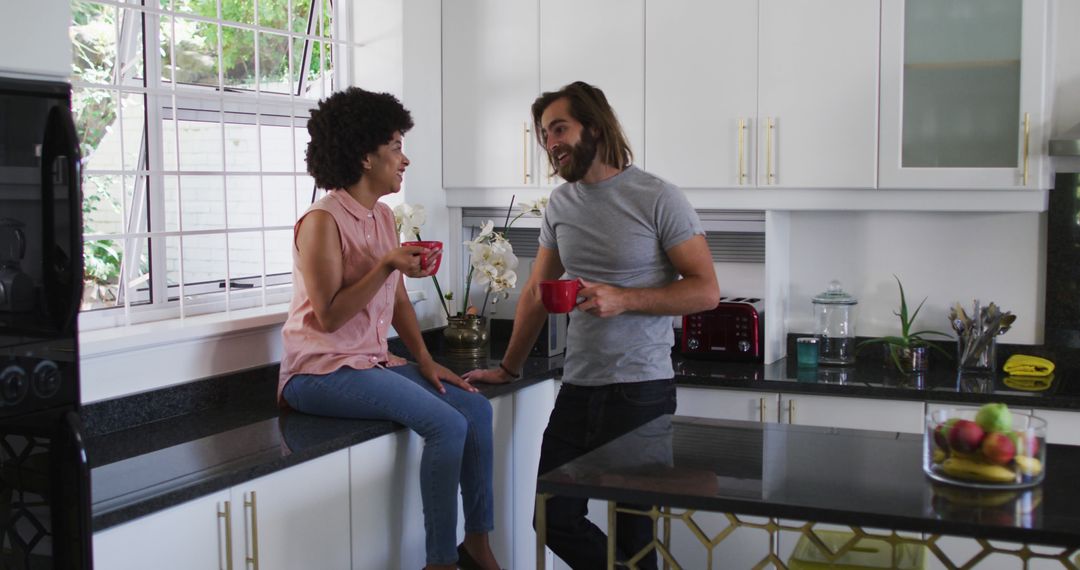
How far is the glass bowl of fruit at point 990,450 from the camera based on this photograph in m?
1.83

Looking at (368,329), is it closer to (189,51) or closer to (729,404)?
(189,51)

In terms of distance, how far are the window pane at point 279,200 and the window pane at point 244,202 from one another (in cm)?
5

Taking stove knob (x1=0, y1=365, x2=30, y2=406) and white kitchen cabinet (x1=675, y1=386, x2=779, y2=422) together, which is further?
white kitchen cabinet (x1=675, y1=386, x2=779, y2=422)

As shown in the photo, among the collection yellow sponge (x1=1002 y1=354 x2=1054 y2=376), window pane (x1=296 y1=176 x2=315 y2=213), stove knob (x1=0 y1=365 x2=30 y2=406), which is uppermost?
window pane (x1=296 y1=176 x2=315 y2=213)

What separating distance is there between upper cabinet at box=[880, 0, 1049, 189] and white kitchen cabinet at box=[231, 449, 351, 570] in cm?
191

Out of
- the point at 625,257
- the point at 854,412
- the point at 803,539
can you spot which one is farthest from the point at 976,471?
the point at 854,412

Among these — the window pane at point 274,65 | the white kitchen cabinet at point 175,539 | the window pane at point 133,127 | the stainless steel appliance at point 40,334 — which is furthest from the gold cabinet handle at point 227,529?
the window pane at point 274,65

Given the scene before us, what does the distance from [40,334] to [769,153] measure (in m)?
2.30

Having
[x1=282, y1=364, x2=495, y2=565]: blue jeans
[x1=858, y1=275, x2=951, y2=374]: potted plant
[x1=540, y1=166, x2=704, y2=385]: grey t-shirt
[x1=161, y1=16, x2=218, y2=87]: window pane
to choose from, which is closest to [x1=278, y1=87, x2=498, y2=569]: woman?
[x1=282, y1=364, x2=495, y2=565]: blue jeans

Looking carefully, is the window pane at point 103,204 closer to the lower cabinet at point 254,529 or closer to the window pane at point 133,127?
the window pane at point 133,127

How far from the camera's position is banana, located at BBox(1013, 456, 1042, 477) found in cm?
183

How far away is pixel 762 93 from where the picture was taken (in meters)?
3.57

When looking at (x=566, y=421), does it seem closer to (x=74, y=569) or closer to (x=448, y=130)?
(x=74, y=569)

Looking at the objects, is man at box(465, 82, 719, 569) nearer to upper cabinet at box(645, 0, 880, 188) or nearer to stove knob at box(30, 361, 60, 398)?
upper cabinet at box(645, 0, 880, 188)
